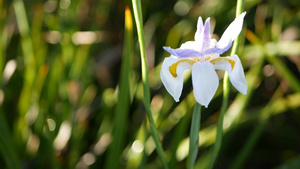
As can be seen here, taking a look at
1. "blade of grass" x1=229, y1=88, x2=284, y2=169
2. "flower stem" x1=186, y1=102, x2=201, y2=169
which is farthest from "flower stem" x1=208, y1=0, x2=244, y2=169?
"blade of grass" x1=229, y1=88, x2=284, y2=169

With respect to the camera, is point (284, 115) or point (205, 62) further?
point (284, 115)

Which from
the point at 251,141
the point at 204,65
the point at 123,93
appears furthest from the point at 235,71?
the point at 251,141

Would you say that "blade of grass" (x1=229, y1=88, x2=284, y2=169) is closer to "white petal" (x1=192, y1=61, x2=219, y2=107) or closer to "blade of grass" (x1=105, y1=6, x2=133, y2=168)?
"blade of grass" (x1=105, y1=6, x2=133, y2=168)

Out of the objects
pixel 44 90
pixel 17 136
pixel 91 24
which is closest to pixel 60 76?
pixel 44 90

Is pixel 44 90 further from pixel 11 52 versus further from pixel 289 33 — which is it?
pixel 289 33

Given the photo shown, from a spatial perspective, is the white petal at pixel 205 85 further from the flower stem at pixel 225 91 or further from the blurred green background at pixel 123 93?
the blurred green background at pixel 123 93

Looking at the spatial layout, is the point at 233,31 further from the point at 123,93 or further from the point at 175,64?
the point at 123,93
